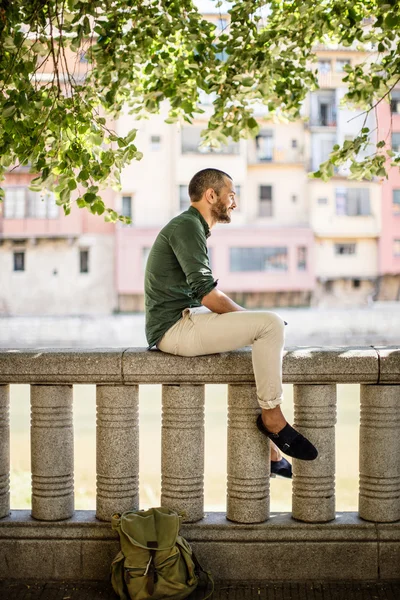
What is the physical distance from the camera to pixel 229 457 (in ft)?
12.5

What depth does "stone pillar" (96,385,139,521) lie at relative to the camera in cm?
377

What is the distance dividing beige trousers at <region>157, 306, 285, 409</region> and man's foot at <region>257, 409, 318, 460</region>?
0.15 metres

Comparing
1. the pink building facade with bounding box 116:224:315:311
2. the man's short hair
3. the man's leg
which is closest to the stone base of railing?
the man's leg

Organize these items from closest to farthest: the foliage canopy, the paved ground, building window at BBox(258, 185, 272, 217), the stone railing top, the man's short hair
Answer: the paved ground
the stone railing top
the man's short hair
the foliage canopy
building window at BBox(258, 185, 272, 217)

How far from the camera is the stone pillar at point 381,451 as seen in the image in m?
3.73

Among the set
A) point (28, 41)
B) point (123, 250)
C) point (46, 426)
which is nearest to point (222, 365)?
point (46, 426)

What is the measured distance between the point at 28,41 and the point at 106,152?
884 mm

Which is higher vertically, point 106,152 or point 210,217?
point 106,152

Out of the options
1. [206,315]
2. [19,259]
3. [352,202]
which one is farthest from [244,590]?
[352,202]

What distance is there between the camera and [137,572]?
343 centimetres

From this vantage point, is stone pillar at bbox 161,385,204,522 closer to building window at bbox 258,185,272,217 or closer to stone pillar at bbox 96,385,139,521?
stone pillar at bbox 96,385,139,521

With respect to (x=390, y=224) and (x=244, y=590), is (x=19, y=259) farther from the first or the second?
(x=244, y=590)

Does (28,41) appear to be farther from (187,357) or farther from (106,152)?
(187,357)

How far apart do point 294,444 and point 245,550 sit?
583 millimetres
